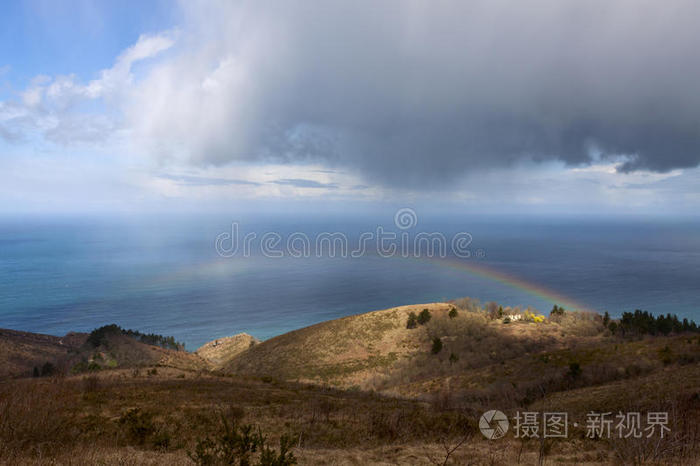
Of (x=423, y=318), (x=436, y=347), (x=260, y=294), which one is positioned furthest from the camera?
(x=260, y=294)

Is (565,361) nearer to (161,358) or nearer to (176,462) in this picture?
(176,462)

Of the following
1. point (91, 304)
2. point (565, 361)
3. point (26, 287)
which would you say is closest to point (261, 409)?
point (565, 361)

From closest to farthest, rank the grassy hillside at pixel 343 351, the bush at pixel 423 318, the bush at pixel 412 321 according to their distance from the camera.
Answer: the grassy hillside at pixel 343 351 < the bush at pixel 412 321 < the bush at pixel 423 318

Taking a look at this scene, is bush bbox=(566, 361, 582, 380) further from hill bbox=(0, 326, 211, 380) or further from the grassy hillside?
hill bbox=(0, 326, 211, 380)

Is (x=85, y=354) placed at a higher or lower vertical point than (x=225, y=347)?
higher

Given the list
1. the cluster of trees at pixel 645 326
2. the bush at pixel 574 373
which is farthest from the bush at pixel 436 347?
the cluster of trees at pixel 645 326

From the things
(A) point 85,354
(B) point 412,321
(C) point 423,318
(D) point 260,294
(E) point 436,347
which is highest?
(C) point 423,318

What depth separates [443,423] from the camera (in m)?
13.7

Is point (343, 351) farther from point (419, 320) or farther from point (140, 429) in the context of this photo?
point (140, 429)

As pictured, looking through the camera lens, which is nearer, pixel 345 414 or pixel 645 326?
pixel 345 414

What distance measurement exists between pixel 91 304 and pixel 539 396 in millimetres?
154030

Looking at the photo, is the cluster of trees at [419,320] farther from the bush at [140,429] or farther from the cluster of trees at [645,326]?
the bush at [140,429]

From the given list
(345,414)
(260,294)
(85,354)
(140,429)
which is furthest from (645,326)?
(260,294)

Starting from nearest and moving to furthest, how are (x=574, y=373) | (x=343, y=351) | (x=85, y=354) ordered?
(x=574, y=373) → (x=85, y=354) → (x=343, y=351)
